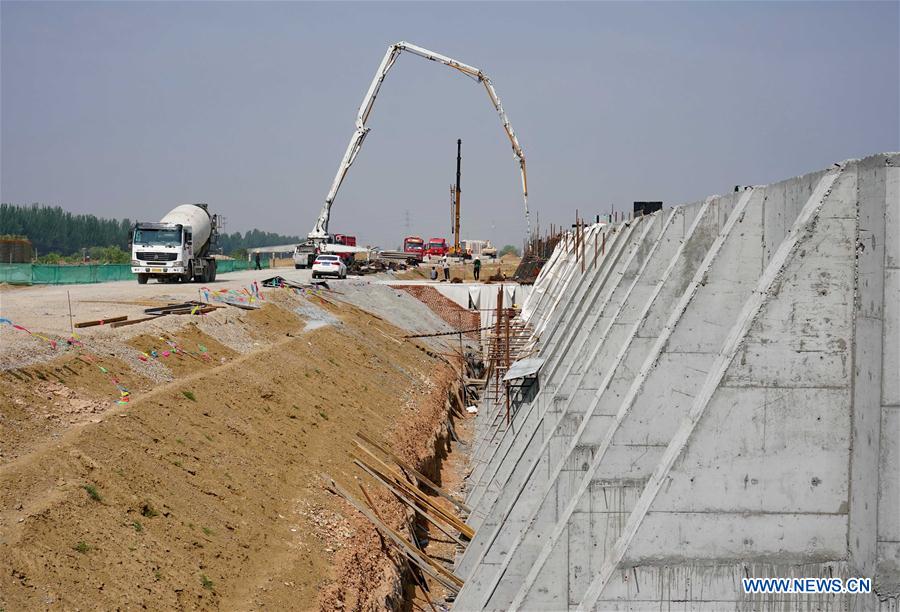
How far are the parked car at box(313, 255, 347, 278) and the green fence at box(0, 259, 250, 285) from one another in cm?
963

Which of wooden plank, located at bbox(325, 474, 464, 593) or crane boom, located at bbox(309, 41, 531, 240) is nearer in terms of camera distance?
wooden plank, located at bbox(325, 474, 464, 593)

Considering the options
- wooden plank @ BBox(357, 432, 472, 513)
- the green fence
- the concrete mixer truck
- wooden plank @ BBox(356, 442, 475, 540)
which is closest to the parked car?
the green fence

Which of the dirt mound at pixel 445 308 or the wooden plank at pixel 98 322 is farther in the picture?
the dirt mound at pixel 445 308

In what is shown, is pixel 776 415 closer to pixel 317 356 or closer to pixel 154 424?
pixel 154 424

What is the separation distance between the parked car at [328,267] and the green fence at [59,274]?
9.63m

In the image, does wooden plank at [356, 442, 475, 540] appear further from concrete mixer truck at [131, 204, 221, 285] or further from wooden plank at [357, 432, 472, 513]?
concrete mixer truck at [131, 204, 221, 285]

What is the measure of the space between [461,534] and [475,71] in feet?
162

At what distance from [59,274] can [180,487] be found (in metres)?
29.3

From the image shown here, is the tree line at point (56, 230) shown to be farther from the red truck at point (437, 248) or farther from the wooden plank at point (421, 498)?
the wooden plank at point (421, 498)

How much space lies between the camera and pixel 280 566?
9500mm

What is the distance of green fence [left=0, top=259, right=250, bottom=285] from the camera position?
33.7m

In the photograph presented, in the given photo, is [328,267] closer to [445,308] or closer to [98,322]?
[445,308]

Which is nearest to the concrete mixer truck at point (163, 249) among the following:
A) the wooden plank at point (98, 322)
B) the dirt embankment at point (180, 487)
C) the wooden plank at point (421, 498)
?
the wooden plank at point (98, 322)

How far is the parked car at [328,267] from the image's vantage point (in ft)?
151
